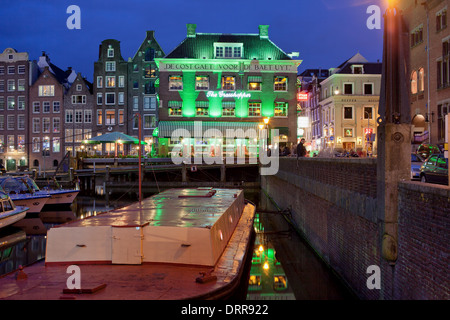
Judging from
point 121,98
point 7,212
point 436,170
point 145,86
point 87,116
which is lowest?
point 7,212

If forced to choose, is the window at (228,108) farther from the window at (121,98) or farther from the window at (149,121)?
the window at (121,98)

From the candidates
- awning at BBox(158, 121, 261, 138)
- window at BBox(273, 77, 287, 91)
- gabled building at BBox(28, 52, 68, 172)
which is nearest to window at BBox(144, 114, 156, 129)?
awning at BBox(158, 121, 261, 138)

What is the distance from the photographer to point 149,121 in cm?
6178

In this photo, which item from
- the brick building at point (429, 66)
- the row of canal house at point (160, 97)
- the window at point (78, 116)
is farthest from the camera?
the window at point (78, 116)

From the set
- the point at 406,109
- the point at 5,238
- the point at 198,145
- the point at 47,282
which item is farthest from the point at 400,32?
the point at 198,145

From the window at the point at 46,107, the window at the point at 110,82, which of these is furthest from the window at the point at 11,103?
the window at the point at 110,82

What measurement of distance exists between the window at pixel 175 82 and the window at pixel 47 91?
22784 mm

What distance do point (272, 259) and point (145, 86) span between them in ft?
162

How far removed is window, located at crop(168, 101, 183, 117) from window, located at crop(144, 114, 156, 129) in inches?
390

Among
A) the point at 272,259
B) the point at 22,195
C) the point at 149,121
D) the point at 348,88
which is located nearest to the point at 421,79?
the point at 272,259

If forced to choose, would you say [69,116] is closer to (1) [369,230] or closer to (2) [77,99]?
(2) [77,99]

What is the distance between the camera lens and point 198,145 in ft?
170

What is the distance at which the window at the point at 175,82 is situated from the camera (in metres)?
52.0

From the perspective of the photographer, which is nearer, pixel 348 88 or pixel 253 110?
pixel 253 110
